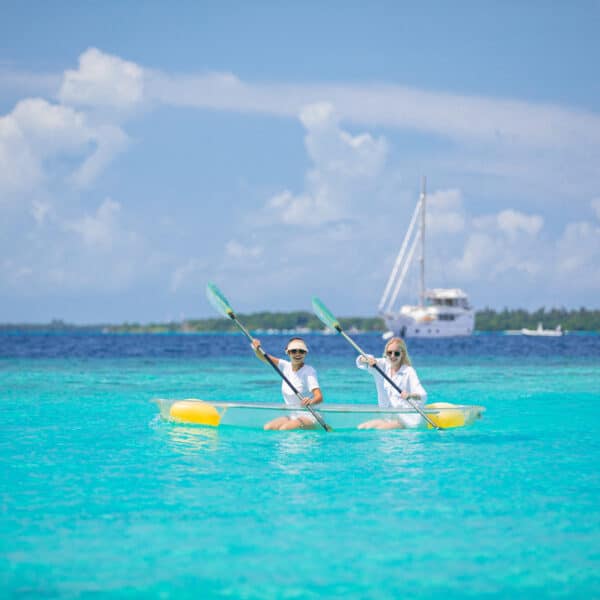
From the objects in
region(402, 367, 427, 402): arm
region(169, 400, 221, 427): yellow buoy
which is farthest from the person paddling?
region(402, 367, 427, 402): arm

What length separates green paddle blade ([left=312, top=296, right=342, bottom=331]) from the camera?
49.8 feet

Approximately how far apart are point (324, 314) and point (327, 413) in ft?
8.48

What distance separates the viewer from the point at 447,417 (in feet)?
45.3

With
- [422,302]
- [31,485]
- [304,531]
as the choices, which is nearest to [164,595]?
[304,531]

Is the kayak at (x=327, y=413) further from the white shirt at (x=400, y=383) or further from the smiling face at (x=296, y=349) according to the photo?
the smiling face at (x=296, y=349)

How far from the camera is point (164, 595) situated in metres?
6.13

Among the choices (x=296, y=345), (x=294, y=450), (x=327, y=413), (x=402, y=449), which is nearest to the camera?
(x=294, y=450)

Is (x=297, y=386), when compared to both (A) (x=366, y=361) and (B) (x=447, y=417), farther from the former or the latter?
(B) (x=447, y=417)

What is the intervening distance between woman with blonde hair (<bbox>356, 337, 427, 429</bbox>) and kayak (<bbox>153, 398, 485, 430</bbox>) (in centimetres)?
11

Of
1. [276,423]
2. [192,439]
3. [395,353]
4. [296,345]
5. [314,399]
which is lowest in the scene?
[192,439]

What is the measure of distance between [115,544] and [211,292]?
8.61 m

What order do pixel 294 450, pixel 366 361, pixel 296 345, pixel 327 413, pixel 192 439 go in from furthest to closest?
pixel 192 439, pixel 327 413, pixel 296 345, pixel 366 361, pixel 294 450

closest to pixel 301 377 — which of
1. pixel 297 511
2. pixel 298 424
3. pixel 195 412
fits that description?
pixel 298 424

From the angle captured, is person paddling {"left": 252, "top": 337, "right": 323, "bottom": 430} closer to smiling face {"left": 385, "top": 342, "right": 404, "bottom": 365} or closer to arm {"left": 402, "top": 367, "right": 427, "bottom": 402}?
smiling face {"left": 385, "top": 342, "right": 404, "bottom": 365}
